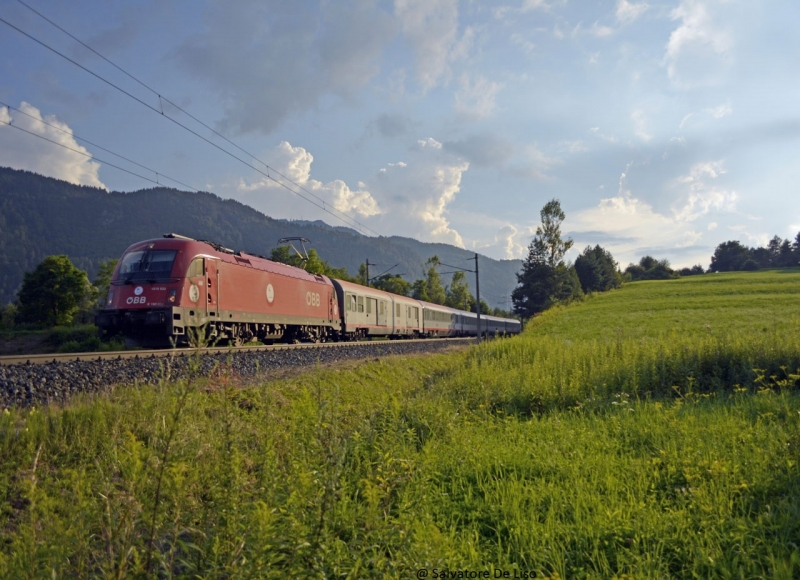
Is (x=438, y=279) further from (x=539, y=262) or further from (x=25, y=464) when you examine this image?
(x=25, y=464)

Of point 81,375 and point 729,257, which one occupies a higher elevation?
point 729,257

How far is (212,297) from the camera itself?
1538 centimetres

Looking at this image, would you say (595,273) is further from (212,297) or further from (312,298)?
(212,297)

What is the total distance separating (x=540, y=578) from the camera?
9.80ft

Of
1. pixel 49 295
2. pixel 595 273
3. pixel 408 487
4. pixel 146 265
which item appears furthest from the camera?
pixel 595 273

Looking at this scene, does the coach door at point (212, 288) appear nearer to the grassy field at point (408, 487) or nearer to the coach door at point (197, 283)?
the coach door at point (197, 283)

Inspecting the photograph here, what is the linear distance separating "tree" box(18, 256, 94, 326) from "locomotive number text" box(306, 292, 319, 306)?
34495mm

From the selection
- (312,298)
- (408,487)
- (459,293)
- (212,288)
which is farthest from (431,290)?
(408,487)

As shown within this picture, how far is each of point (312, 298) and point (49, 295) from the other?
1464 inches

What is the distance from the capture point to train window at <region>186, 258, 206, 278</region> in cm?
1452

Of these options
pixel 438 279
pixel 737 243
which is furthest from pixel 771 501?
pixel 737 243

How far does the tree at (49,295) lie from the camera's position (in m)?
46.6

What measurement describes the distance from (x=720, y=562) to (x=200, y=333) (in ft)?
11.7

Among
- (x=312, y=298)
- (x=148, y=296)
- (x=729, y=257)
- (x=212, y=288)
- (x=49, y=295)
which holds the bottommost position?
(x=148, y=296)
